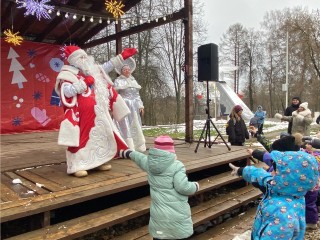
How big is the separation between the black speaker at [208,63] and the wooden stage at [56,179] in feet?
4.24

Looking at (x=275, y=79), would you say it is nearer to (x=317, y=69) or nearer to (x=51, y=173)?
(x=317, y=69)

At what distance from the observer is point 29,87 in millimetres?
8883

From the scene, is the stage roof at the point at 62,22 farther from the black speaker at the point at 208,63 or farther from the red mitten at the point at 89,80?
the red mitten at the point at 89,80

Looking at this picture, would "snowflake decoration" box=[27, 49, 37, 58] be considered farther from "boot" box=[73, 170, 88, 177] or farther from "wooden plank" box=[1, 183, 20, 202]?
"wooden plank" box=[1, 183, 20, 202]

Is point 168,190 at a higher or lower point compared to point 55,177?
higher

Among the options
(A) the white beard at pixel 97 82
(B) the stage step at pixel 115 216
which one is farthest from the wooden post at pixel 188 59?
(A) the white beard at pixel 97 82

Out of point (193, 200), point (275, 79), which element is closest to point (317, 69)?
point (275, 79)

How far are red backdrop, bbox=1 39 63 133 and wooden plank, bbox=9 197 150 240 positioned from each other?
608 cm

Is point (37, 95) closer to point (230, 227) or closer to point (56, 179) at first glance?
point (56, 179)

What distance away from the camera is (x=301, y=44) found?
2489 cm

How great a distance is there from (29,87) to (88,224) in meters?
6.72

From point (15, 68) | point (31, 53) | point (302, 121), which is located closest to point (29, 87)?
point (15, 68)

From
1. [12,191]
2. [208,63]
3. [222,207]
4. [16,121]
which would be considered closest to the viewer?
[12,191]

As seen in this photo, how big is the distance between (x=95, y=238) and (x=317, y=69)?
2486 cm
